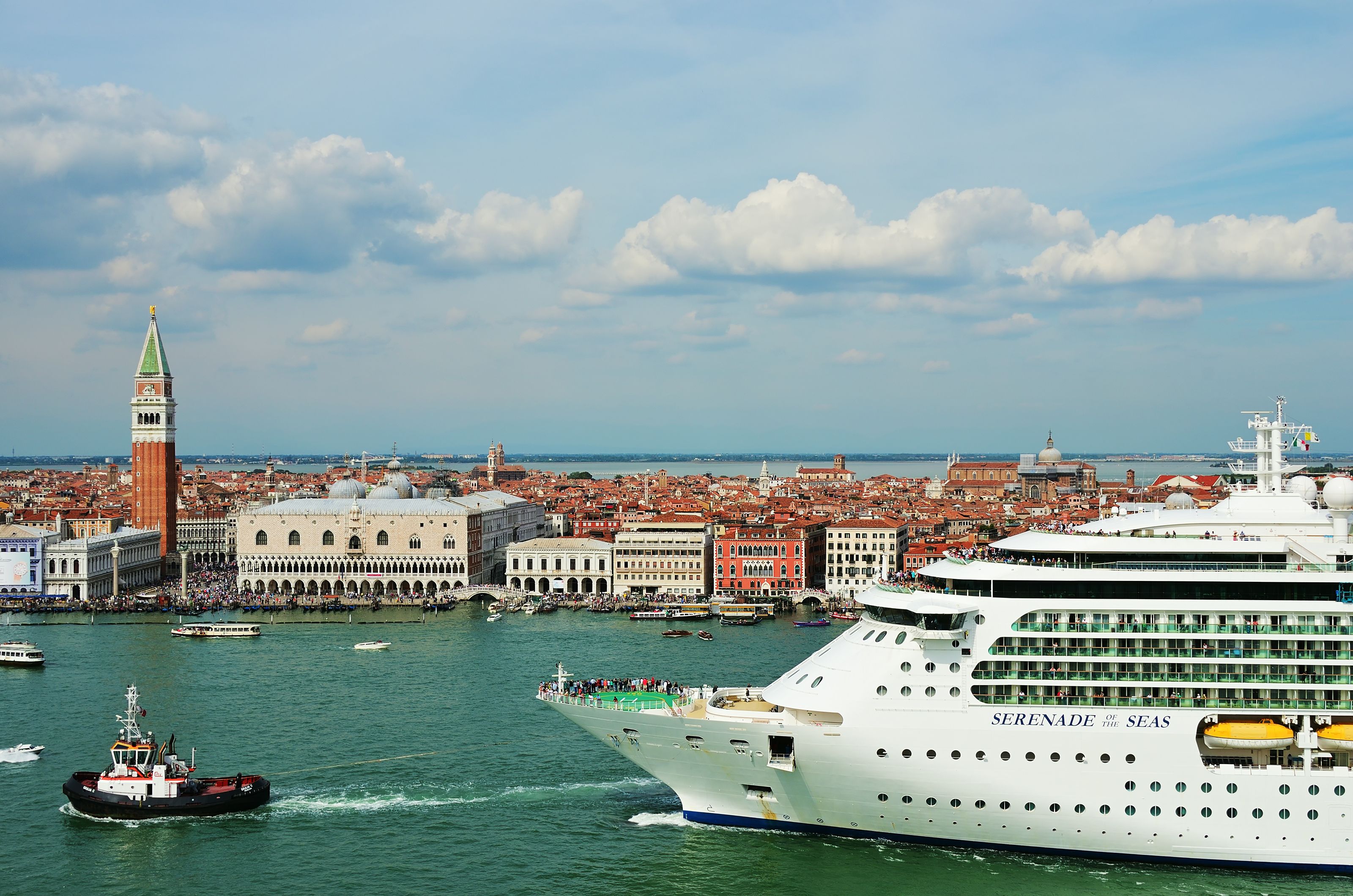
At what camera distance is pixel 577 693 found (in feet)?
63.2

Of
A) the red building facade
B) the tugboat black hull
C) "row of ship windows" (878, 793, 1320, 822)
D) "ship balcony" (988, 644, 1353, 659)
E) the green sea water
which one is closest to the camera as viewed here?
"row of ship windows" (878, 793, 1320, 822)

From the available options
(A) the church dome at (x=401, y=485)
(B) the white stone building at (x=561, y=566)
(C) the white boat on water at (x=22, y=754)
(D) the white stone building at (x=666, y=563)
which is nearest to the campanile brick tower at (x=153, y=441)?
(A) the church dome at (x=401, y=485)

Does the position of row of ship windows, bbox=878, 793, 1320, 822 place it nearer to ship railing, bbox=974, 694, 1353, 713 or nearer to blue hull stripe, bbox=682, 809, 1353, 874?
blue hull stripe, bbox=682, 809, 1353, 874

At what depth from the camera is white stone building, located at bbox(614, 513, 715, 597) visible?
50969mm

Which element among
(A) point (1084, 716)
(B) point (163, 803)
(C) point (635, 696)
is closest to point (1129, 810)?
(A) point (1084, 716)

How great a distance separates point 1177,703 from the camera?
15742 mm

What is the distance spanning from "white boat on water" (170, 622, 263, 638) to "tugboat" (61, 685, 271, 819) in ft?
65.1

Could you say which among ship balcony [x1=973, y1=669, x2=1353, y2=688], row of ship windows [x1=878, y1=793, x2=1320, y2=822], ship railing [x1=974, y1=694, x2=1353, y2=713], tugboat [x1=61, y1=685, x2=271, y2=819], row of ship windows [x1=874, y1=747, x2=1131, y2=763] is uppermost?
ship balcony [x1=973, y1=669, x2=1353, y2=688]

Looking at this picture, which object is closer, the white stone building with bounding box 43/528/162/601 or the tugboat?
the tugboat

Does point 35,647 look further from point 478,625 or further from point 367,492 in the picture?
point 367,492

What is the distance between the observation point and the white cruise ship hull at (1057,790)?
50.0 ft

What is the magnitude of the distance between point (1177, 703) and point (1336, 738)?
1.79 metres

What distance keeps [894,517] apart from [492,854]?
131 feet

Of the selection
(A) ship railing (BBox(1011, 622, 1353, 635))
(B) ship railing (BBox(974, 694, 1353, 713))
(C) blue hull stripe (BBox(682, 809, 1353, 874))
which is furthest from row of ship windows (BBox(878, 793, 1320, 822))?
(A) ship railing (BBox(1011, 622, 1353, 635))
